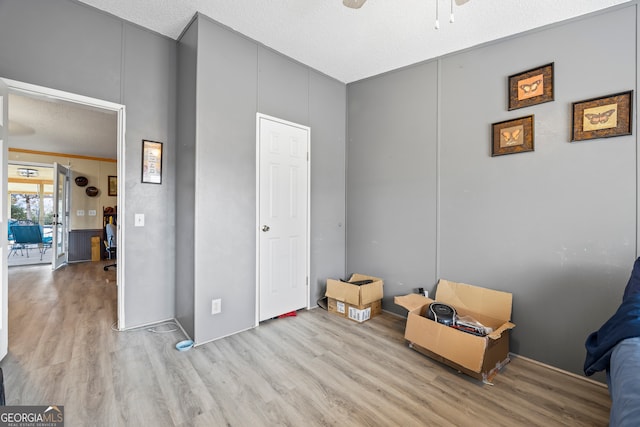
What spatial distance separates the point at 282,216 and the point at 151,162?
1.39m

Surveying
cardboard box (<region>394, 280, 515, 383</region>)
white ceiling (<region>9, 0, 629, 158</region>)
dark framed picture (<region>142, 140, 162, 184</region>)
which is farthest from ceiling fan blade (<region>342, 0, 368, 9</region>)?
cardboard box (<region>394, 280, 515, 383</region>)

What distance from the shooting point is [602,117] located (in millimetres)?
1989

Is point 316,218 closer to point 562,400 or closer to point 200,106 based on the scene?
point 200,106

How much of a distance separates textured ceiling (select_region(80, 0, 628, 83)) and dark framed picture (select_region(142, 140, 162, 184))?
1096mm

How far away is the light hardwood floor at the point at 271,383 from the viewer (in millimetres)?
1577

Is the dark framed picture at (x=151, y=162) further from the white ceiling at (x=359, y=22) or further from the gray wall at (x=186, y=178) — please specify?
the white ceiling at (x=359, y=22)

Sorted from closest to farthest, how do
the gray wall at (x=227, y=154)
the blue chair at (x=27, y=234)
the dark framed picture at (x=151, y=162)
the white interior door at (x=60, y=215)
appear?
the gray wall at (x=227, y=154) → the dark framed picture at (x=151, y=162) → the white interior door at (x=60, y=215) → the blue chair at (x=27, y=234)

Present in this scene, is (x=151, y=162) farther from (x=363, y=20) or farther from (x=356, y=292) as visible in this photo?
(x=356, y=292)

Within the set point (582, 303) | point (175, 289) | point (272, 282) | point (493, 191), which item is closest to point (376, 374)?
point (272, 282)

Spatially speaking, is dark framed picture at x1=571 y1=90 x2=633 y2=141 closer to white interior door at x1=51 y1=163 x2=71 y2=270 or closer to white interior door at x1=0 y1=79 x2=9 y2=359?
white interior door at x1=0 y1=79 x2=9 y2=359

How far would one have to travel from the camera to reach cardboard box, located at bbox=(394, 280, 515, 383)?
1.91 metres

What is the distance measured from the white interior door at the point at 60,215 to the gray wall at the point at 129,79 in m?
4.39

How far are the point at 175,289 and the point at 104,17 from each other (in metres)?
2.55

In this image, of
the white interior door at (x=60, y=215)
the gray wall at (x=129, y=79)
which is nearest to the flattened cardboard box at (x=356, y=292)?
the gray wall at (x=129, y=79)
